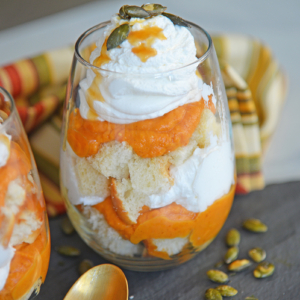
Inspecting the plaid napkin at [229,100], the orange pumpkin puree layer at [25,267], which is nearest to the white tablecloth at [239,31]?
the plaid napkin at [229,100]

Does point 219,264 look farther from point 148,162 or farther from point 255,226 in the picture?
point 148,162

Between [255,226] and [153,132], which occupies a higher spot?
[153,132]

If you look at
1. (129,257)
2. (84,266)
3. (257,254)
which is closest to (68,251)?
(84,266)

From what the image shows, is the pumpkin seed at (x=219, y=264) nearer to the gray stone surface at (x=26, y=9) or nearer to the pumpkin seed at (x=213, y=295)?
the pumpkin seed at (x=213, y=295)

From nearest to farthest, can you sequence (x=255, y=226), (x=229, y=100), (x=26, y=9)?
(x=255, y=226) < (x=229, y=100) < (x=26, y=9)

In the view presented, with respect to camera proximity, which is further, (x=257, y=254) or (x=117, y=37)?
(x=257, y=254)

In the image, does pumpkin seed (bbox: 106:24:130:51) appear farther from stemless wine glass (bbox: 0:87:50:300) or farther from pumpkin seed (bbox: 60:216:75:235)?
pumpkin seed (bbox: 60:216:75:235)
